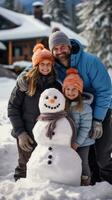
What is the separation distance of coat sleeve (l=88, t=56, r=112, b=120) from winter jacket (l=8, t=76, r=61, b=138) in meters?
0.50

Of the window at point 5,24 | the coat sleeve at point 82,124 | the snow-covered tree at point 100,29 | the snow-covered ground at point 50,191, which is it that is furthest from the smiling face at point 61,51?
the window at point 5,24

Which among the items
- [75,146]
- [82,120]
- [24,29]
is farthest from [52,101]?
[24,29]

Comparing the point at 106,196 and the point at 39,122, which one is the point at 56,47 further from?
the point at 106,196

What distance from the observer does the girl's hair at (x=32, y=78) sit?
18.8 ft

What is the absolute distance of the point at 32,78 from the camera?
18.9ft

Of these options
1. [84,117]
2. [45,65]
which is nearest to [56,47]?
[45,65]

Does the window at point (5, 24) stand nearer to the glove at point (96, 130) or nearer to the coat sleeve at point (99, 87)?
the coat sleeve at point (99, 87)

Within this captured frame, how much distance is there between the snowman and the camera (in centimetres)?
527

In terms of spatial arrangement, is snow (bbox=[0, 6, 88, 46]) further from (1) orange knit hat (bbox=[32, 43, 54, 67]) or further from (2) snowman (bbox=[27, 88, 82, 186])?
(2) snowman (bbox=[27, 88, 82, 186])

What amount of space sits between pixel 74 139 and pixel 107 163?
1.09 m

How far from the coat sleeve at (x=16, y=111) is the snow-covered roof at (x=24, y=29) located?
32.4 m

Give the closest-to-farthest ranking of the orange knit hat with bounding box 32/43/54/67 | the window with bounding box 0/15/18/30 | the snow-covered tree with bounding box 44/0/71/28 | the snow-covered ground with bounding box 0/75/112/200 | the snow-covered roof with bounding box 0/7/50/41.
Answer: the snow-covered ground with bounding box 0/75/112/200
the orange knit hat with bounding box 32/43/54/67
the snow-covered roof with bounding box 0/7/50/41
the window with bounding box 0/15/18/30
the snow-covered tree with bounding box 44/0/71/28

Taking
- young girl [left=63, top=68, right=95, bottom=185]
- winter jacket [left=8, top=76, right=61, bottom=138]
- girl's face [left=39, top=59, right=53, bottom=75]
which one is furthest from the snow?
young girl [left=63, top=68, right=95, bottom=185]

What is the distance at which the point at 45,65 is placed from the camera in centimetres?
568
